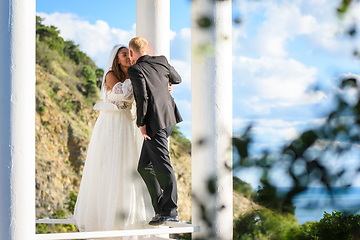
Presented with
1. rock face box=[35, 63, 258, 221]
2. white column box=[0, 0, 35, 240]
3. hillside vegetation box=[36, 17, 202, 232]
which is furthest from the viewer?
hillside vegetation box=[36, 17, 202, 232]

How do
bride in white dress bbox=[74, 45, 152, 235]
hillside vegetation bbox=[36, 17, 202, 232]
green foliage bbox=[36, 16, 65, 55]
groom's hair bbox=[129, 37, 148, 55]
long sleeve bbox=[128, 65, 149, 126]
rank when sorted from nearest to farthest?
long sleeve bbox=[128, 65, 149, 126], groom's hair bbox=[129, 37, 148, 55], bride in white dress bbox=[74, 45, 152, 235], hillside vegetation bbox=[36, 17, 202, 232], green foliage bbox=[36, 16, 65, 55]

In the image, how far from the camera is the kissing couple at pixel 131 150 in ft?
14.7

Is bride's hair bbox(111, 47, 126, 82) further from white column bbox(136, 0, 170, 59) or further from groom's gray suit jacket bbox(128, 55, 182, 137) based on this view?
groom's gray suit jacket bbox(128, 55, 182, 137)

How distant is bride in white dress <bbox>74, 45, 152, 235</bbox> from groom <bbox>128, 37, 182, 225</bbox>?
46 cm

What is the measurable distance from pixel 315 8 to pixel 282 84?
214 millimetres

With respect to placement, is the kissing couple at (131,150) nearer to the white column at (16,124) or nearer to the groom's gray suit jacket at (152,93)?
the groom's gray suit jacket at (152,93)

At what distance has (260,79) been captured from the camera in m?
0.97

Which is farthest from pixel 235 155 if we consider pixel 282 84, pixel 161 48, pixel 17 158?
pixel 161 48

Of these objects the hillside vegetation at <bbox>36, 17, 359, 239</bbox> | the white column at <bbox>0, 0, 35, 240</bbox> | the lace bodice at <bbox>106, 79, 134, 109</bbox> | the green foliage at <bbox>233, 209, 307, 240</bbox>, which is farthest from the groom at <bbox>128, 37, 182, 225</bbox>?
the hillside vegetation at <bbox>36, 17, 359, 239</bbox>

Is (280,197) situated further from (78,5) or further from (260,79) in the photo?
(78,5)

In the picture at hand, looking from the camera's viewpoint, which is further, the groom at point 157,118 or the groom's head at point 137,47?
the groom's head at point 137,47

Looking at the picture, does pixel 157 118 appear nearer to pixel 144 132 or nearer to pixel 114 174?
pixel 144 132

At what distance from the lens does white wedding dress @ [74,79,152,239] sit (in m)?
4.97

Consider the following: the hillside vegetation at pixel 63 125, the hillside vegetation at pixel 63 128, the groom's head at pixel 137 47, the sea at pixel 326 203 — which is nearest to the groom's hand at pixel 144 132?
the groom's head at pixel 137 47
